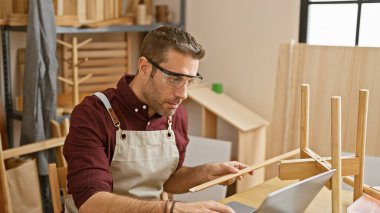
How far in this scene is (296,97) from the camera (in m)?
2.36

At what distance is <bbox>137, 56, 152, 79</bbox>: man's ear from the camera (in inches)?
61.1

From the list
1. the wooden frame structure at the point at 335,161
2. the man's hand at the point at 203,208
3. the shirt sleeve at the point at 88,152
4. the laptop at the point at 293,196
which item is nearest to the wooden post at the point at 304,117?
the wooden frame structure at the point at 335,161

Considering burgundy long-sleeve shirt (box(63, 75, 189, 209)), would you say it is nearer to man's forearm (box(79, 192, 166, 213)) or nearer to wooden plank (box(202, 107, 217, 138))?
man's forearm (box(79, 192, 166, 213))

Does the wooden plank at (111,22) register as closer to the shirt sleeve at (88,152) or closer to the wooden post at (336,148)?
the shirt sleeve at (88,152)

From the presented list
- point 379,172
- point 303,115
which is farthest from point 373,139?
point 303,115

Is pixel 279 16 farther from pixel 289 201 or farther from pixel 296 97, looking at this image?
pixel 289 201

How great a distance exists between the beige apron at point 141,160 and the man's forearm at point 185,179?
2.5 inches

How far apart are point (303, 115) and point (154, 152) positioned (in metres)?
0.55

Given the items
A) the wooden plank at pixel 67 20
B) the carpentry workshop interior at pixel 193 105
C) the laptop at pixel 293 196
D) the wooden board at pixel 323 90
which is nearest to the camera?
the laptop at pixel 293 196

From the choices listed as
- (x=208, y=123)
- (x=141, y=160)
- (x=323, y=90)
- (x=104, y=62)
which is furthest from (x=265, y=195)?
(x=104, y=62)

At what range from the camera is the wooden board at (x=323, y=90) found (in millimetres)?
2121

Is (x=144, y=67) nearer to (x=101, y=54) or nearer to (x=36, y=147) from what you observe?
(x=36, y=147)

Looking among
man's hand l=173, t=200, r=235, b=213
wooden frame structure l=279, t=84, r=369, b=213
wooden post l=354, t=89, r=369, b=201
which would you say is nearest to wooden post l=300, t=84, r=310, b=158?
wooden frame structure l=279, t=84, r=369, b=213

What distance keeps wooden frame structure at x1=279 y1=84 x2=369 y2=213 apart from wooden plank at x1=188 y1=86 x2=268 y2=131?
49.8 inches
